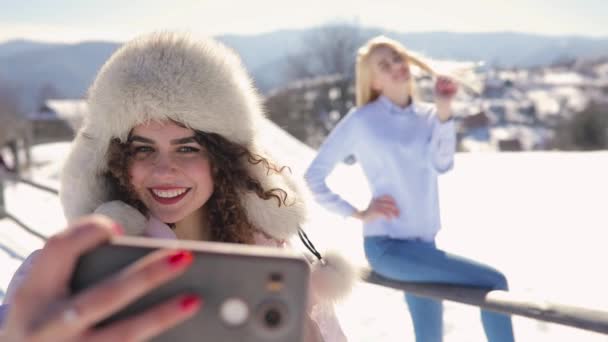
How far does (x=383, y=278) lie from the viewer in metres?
2.06

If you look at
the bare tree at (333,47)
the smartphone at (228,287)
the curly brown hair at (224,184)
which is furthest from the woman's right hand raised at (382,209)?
the bare tree at (333,47)

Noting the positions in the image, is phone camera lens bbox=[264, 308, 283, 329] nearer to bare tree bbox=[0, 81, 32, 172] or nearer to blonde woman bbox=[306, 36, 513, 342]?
blonde woman bbox=[306, 36, 513, 342]

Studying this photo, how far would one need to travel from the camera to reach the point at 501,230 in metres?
6.51

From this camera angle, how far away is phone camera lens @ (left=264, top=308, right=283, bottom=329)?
613 mm

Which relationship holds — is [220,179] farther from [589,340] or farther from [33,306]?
[589,340]

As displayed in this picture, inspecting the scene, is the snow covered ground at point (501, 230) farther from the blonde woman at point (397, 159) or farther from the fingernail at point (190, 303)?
the fingernail at point (190, 303)

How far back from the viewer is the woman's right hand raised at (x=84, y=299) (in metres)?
0.54

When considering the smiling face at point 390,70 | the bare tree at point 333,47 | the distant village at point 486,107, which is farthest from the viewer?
the bare tree at point 333,47

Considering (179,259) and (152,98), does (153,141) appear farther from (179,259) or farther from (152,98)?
(179,259)

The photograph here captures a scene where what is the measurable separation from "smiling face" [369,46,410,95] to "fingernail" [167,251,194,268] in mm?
2139

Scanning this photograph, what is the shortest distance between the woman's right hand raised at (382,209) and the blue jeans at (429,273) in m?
0.10

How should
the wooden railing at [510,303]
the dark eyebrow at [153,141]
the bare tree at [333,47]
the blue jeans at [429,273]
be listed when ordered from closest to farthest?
the dark eyebrow at [153,141]
the wooden railing at [510,303]
the blue jeans at [429,273]
the bare tree at [333,47]

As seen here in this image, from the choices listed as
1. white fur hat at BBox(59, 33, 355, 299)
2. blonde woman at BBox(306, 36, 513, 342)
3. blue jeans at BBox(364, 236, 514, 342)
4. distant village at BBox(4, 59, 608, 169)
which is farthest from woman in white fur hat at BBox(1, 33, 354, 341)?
blonde woman at BBox(306, 36, 513, 342)

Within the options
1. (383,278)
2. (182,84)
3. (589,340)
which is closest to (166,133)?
(182,84)
